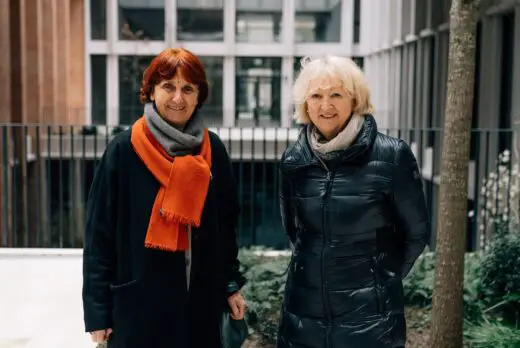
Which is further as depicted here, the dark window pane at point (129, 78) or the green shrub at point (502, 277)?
the dark window pane at point (129, 78)

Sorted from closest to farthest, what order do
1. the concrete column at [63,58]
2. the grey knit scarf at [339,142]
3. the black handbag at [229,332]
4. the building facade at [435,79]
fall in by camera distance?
1. the grey knit scarf at [339,142]
2. the black handbag at [229,332]
3. the building facade at [435,79]
4. the concrete column at [63,58]

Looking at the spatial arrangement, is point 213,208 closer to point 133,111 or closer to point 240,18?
point 133,111

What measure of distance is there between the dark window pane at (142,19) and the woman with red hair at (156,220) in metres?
31.7

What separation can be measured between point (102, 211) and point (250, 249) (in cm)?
439

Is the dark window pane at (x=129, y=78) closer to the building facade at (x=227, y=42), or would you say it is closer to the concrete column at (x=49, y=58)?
the building facade at (x=227, y=42)

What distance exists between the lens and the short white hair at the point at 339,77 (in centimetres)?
278

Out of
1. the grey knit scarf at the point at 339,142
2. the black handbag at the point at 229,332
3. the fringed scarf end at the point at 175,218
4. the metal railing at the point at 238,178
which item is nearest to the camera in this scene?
the grey knit scarf at the point at 339,142

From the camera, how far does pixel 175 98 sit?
118 inches

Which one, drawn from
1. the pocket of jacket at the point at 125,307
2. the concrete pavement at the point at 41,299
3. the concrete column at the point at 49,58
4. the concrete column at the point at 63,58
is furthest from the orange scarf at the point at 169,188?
the concrete column at the point at 63,58

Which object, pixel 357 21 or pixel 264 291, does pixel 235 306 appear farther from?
pixel 357 21

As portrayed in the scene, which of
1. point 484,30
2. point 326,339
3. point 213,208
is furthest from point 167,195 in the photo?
point 484,30

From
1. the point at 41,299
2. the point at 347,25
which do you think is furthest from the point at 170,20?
the point at 41,299

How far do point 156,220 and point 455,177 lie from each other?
8.11 feet

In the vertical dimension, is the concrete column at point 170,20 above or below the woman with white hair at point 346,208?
above
